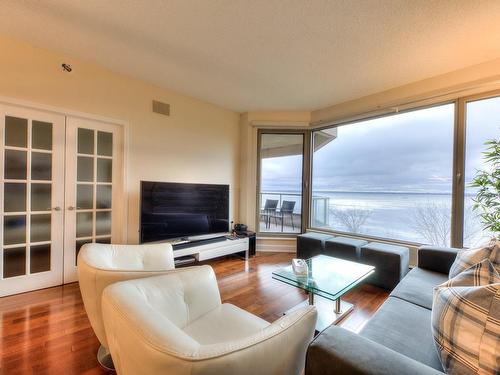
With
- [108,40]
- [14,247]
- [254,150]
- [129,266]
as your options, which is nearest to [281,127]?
[254,150]

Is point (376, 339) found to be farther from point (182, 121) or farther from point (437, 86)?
point (182, 121)

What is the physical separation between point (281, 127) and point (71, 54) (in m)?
3.01

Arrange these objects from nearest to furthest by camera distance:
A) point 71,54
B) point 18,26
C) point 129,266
A: 1. point 129,266
2. point 18,26
3. point 71,54

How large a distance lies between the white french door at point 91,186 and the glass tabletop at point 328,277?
2.23 m

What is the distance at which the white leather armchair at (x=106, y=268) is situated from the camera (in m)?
1.31

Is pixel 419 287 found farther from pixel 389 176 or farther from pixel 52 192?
pixel 52 192

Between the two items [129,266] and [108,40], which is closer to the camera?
[129,266]

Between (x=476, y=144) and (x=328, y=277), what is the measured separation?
2.41m

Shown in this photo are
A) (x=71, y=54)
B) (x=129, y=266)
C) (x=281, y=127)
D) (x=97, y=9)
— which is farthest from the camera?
(x=281, y=127)

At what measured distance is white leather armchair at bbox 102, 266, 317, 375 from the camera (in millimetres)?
645

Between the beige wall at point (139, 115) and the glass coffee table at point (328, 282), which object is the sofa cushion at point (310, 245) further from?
the beige wall at point (139, 115)

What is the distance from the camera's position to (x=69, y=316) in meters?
1.98

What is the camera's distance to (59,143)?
255 centimetres

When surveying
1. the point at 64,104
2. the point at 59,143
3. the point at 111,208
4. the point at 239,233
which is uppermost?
the point at 64,104
